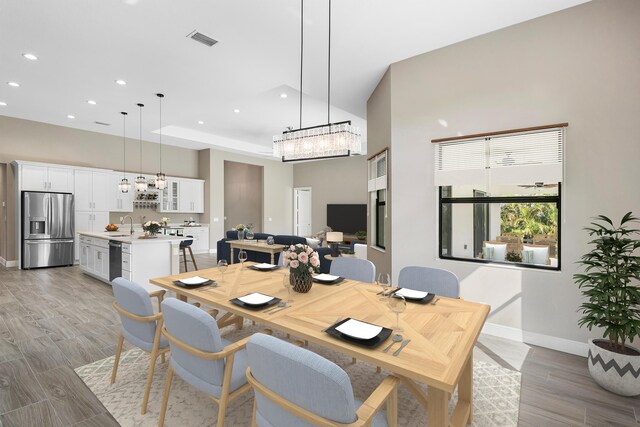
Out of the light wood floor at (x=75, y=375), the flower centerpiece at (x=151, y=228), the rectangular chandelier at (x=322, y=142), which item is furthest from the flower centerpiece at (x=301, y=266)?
the flower centerpiece at (x=151, y=228)

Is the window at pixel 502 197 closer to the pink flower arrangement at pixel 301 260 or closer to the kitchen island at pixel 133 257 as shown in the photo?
the pink flower arrangement at pixel 301 260

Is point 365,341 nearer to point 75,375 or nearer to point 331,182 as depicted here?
point 75,375

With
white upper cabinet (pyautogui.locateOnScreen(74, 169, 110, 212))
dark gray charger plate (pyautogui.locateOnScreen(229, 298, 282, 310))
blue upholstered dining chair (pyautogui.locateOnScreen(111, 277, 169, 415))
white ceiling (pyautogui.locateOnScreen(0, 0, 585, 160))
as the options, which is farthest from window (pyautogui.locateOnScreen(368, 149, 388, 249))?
white upper cabinet (pyautogui.locateOnScreen(74, 169, 110, 212))

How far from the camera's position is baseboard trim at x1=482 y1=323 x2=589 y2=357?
278 cm

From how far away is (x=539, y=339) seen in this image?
296cm

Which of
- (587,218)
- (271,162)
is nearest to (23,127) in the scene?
(271,162)

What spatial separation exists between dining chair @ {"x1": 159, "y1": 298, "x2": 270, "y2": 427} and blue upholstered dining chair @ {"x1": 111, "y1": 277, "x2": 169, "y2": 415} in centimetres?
36

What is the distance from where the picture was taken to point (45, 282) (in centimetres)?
527

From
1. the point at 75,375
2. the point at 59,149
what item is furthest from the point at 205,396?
the point at 59,149

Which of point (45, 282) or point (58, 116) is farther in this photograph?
point (58, 116)

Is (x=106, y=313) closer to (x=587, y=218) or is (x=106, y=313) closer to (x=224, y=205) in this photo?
(x=587, y=218)

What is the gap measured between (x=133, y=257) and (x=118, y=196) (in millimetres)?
3791

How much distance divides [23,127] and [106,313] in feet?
18.2

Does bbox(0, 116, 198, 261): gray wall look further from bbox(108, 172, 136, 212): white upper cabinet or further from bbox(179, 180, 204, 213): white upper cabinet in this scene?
bbox(179, 180, 204, 213): white upper cabinet
